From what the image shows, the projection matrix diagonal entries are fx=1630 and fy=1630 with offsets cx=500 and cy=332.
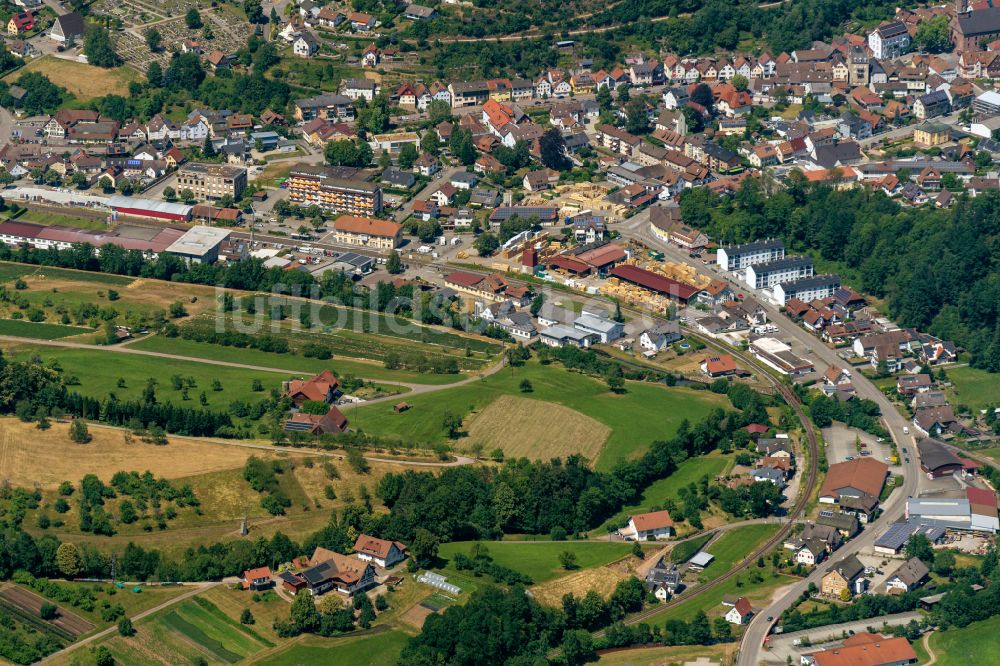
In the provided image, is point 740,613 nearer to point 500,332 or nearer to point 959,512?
point 959,512

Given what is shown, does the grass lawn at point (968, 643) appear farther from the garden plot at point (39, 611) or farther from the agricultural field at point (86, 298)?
the agricultural field at point (86, 298)

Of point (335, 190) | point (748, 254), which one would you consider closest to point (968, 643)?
point (748, 254)

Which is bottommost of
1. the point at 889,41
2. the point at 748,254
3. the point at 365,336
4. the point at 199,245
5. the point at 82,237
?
the point at 365,336

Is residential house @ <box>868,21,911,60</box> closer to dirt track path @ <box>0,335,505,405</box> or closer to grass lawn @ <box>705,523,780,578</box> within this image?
dirt track path @ <box>0,335,505,405</box>

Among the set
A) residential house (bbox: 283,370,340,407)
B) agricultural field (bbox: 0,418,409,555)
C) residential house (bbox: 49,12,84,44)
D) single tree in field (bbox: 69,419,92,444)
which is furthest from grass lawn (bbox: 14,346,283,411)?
residential house (bbox: 49,12,84,44)

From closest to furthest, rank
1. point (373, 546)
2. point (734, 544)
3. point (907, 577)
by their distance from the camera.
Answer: point (907, 577) < point (373, 546) < point (734, 544)

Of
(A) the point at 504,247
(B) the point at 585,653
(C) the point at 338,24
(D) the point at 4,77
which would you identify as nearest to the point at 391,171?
(A) the point at 504,247
